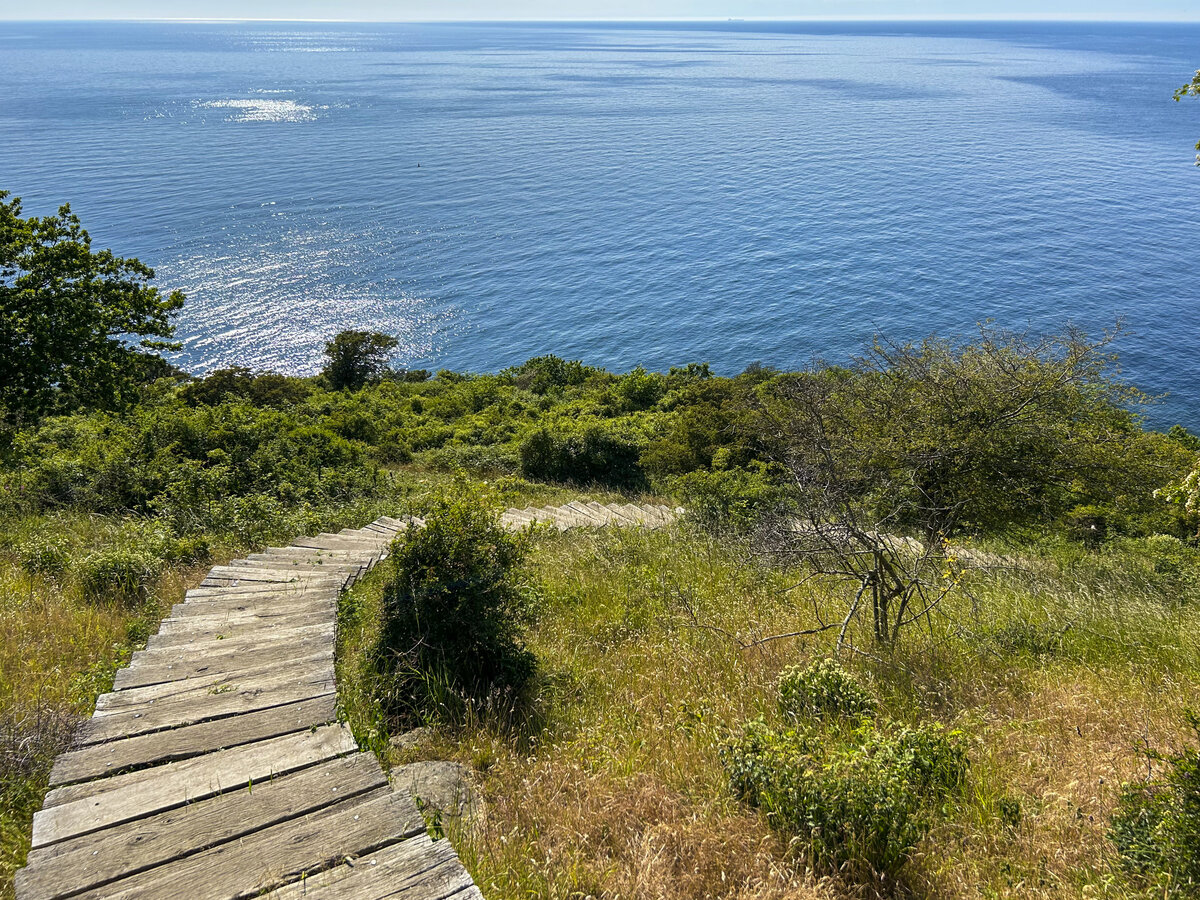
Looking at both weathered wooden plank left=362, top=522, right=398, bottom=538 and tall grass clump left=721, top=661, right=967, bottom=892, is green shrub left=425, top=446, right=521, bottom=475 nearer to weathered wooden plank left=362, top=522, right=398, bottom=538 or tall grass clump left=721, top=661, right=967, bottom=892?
weathered wooden plank left=362, top=522, right=398, bottom=538

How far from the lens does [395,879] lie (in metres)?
2.77

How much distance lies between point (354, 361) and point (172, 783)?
3653 centimetres

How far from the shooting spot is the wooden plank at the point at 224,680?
401 cm

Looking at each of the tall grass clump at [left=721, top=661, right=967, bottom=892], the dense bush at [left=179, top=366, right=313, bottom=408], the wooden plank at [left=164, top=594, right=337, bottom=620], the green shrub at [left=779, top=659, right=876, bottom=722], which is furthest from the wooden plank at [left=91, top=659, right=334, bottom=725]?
the dense bush at [left=179, top=366, right=313, bottom=408]

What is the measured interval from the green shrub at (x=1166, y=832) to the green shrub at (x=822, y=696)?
1477 mm

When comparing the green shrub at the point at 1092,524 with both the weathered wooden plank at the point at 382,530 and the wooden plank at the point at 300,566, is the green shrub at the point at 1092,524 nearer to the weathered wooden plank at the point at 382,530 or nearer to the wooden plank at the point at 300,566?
the weathered wooden plank at the point at 382,530

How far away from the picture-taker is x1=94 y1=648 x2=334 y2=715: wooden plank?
4.01m

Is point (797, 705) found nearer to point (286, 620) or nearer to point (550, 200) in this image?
point (286, 620)

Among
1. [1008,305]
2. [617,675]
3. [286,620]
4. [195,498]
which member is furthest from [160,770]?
[1008,305]

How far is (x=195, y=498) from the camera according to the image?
10930 mm

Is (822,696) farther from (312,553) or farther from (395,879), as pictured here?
(312,553)

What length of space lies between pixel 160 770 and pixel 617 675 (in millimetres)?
3108

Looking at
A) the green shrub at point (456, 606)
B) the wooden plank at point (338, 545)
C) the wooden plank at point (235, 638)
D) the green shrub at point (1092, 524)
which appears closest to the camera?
the wooden plank at point (235, 638)

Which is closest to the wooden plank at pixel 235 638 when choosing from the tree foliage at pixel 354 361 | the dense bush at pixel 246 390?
the dense bush at pixel 246 390
